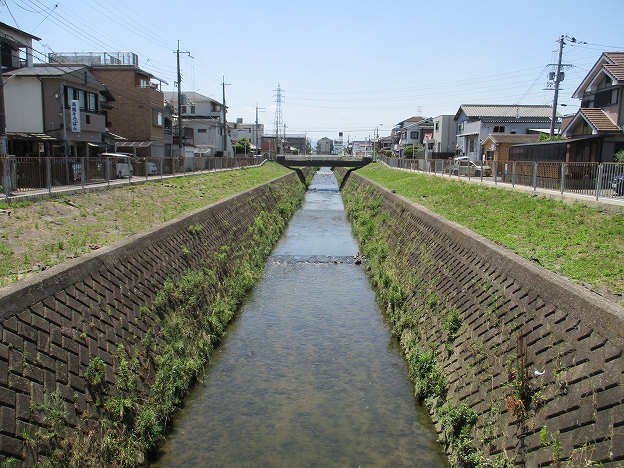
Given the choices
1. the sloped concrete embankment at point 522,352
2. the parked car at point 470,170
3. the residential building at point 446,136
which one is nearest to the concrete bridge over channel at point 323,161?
the residential building at point 446,136

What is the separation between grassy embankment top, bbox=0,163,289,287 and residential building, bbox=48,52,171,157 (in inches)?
967

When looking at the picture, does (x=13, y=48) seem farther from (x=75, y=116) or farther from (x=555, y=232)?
(x=555, y=232)

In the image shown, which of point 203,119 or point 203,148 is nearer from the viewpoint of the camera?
point 203,148

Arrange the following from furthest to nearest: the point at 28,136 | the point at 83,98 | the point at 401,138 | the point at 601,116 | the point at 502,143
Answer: the point at 401,138, the point at 502,143, the point at 83,98, the point at 28,136, the point at 601,116

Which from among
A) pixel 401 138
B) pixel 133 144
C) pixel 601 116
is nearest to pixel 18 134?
pixel 133 144

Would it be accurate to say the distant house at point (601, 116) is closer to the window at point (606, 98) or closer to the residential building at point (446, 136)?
the window at point (606, 98)

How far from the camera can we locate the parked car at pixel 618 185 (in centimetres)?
1425

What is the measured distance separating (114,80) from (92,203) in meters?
32.7

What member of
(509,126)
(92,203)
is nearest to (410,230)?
(92,203)

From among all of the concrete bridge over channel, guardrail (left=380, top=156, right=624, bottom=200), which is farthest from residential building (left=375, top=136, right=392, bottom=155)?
guardrail (left=380, top=156, right=624, bottom=200)

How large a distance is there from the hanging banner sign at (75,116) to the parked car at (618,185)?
95.0 feet

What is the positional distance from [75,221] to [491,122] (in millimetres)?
49215

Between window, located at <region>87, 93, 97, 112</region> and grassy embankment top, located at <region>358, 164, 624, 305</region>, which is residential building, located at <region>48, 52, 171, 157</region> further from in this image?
grassy embankment top, located at <region>358, 164, 624, 305</region>

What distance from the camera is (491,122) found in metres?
53.9
